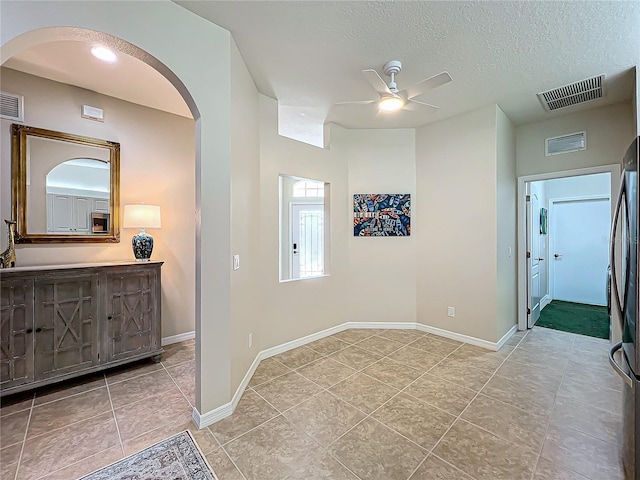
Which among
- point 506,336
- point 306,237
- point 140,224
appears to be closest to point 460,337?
point 506,336

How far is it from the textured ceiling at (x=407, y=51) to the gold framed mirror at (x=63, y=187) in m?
0.61

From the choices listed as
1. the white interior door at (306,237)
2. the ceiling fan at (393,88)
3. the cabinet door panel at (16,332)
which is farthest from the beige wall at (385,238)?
the cabinet door panel at (16,332)

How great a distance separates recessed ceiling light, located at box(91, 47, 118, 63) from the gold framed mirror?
91cm

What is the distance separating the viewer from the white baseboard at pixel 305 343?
6.50 ft

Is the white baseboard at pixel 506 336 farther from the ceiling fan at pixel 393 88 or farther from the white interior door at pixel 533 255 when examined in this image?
the ceiling fan at pixel 393 88

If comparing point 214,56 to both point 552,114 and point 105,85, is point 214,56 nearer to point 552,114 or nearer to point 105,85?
point 105,85

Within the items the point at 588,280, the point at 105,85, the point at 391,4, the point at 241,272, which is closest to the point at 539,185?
the point at 588,280

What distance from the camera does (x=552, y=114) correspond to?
3.46 m

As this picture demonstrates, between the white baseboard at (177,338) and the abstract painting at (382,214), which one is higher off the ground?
the abstract painting at (382,214)

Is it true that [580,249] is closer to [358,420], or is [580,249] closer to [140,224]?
[358,420]

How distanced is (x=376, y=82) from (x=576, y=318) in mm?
5118

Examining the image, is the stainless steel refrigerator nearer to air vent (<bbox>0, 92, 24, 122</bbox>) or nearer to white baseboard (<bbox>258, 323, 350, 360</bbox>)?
white baseboard (<bbox>258, 323, 350, 360</bbox>)

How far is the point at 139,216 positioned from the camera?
2.96 metres

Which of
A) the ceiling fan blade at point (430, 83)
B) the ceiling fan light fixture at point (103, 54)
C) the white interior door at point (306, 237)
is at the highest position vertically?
the ceiling fan light fixture at point (103, 54)
